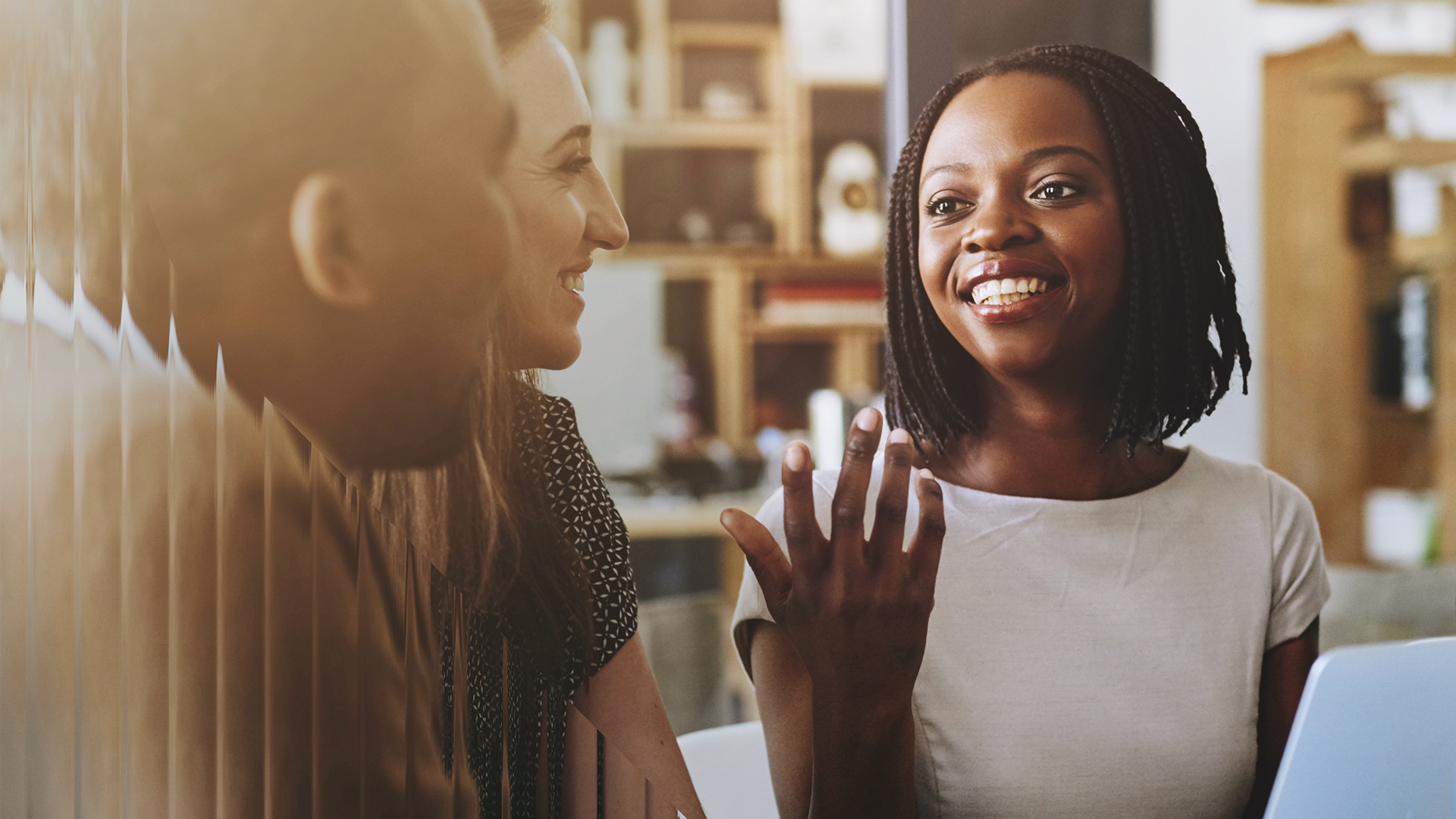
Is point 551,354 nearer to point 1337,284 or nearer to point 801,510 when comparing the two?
point 801,510

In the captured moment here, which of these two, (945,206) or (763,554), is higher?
(945,206)

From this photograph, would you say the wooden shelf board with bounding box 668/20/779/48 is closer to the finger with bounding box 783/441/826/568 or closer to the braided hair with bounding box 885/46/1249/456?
the braided hair with bounding box 885/46/1249/456

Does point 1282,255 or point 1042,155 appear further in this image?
point 1282,255

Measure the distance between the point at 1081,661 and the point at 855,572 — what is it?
0.18 metres

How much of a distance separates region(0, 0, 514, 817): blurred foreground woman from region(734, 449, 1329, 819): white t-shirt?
221 mm

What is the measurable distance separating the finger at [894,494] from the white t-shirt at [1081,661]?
0.32 feet

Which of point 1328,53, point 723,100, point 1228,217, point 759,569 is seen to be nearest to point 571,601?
point 759,569

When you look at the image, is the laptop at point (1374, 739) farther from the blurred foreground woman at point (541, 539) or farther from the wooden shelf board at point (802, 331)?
the wooden shelf board at point (802, 331)

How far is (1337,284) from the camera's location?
0.75m

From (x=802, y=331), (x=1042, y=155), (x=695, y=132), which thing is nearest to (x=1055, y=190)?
(x=1042, y=155)

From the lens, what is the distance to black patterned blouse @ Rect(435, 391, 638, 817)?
459 mm

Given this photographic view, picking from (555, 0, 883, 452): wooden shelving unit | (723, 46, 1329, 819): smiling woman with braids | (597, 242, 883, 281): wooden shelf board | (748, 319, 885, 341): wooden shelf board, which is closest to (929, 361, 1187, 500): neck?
(723, 46, 1329, 819): smiling woman with braids

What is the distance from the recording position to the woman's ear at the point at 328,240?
0.40 m

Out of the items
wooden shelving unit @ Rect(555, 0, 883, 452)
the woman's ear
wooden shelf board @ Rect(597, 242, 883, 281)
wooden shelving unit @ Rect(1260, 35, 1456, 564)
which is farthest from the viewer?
wooden shelf board @ Rect(597, 242, 883, 281)
